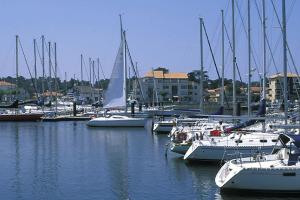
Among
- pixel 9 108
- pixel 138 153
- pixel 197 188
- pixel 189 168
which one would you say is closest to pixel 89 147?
pixel 138 153

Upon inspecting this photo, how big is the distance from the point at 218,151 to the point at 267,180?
9326mm

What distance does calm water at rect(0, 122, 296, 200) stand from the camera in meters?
28.5

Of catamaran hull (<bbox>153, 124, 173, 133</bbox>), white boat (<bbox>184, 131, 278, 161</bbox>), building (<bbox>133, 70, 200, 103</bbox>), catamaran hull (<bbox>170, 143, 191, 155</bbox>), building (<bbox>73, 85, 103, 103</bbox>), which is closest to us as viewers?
white boat (<bbox>184, 131, 278, 161</bbox>)

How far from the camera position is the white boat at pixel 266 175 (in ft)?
83.0

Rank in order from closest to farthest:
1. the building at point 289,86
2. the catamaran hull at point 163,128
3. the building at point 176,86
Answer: the catamaran hull at point 163,128 → the building at point 289,86 → the building at point 176,86

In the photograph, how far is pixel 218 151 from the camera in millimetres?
34781

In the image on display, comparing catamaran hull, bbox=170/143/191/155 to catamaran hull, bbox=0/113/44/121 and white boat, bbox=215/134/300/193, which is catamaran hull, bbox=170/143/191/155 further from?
catamaran hull, bbox=0/113/44/121

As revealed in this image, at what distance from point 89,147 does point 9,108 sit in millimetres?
54145

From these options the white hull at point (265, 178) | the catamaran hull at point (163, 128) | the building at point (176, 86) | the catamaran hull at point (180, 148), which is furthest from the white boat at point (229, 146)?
the building at point (176, 86)

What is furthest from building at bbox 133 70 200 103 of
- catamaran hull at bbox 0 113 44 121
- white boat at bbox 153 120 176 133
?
white boat at bbox 153 120 176 133

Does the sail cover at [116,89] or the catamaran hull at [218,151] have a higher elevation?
the sail cover at [116,89]

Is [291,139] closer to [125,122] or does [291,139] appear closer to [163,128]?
[163,128]

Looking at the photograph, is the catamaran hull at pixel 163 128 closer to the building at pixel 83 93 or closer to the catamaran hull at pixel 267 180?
the catamaran hull at pixel 267 180

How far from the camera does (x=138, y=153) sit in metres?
45.8
